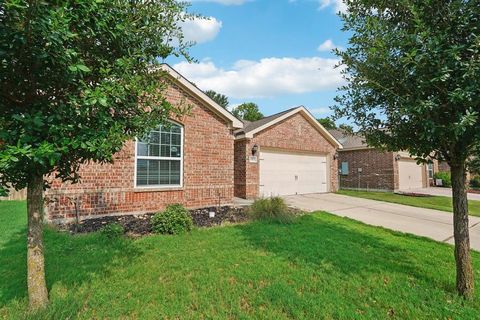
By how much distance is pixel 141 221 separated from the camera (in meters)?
7.24

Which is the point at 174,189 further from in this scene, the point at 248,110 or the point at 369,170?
the point at 248,110

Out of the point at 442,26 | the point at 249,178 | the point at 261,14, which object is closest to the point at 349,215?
the point at 249,178

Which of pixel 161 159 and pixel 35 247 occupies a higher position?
pixel 161 159

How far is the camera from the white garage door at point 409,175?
1785 centimetres

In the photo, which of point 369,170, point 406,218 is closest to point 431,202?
point 406,218

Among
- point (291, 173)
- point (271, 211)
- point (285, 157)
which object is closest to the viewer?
point (271, 211)

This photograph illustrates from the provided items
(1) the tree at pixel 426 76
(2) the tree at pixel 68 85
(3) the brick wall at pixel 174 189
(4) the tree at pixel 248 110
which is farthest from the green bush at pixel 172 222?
(4) the tree at pixel 248 110

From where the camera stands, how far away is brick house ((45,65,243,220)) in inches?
301

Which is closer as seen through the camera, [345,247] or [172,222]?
[345,247]

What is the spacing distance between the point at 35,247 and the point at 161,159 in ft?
20.3

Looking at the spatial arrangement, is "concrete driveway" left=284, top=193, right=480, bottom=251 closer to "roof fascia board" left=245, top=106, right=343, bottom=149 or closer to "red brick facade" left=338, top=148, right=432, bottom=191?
"roof fascia board" left=245, top=106, right=343, bottom=149

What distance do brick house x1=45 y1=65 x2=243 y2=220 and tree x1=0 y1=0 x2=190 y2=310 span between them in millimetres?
4319

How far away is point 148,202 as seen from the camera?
8.62m

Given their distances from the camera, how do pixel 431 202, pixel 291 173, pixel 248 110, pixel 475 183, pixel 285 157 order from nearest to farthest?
pixel 431 202 → pixel 285 157 → pixel 291 173 → pixel 475 183 → pixel 248 110
